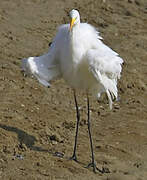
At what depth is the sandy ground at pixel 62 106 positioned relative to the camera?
26.5 feet

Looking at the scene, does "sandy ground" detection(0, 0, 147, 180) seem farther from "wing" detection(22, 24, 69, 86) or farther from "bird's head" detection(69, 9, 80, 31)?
"bird's head" detection(69, 9, 80, 31)

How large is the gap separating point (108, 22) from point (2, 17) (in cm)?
256

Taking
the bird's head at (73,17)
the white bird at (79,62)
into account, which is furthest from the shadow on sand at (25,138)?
the bird's head at (73,17)

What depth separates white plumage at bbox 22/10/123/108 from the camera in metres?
7.80

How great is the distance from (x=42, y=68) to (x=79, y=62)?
23.6 inches

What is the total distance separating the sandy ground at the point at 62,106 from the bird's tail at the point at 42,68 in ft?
3.12

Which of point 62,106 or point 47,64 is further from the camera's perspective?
point 62,106

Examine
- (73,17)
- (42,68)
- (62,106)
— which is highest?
(73,17)

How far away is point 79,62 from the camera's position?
26.1 feet

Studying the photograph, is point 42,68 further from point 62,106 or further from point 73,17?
point 62,106

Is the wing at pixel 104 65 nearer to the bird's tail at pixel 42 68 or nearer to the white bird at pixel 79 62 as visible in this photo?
the white bird at pixel 79 62

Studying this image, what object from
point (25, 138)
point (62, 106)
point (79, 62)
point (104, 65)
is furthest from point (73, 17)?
point (62, 106)

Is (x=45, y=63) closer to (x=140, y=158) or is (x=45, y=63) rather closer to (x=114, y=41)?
(x=140, y=158)

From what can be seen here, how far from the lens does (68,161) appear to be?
8266 millimetres
